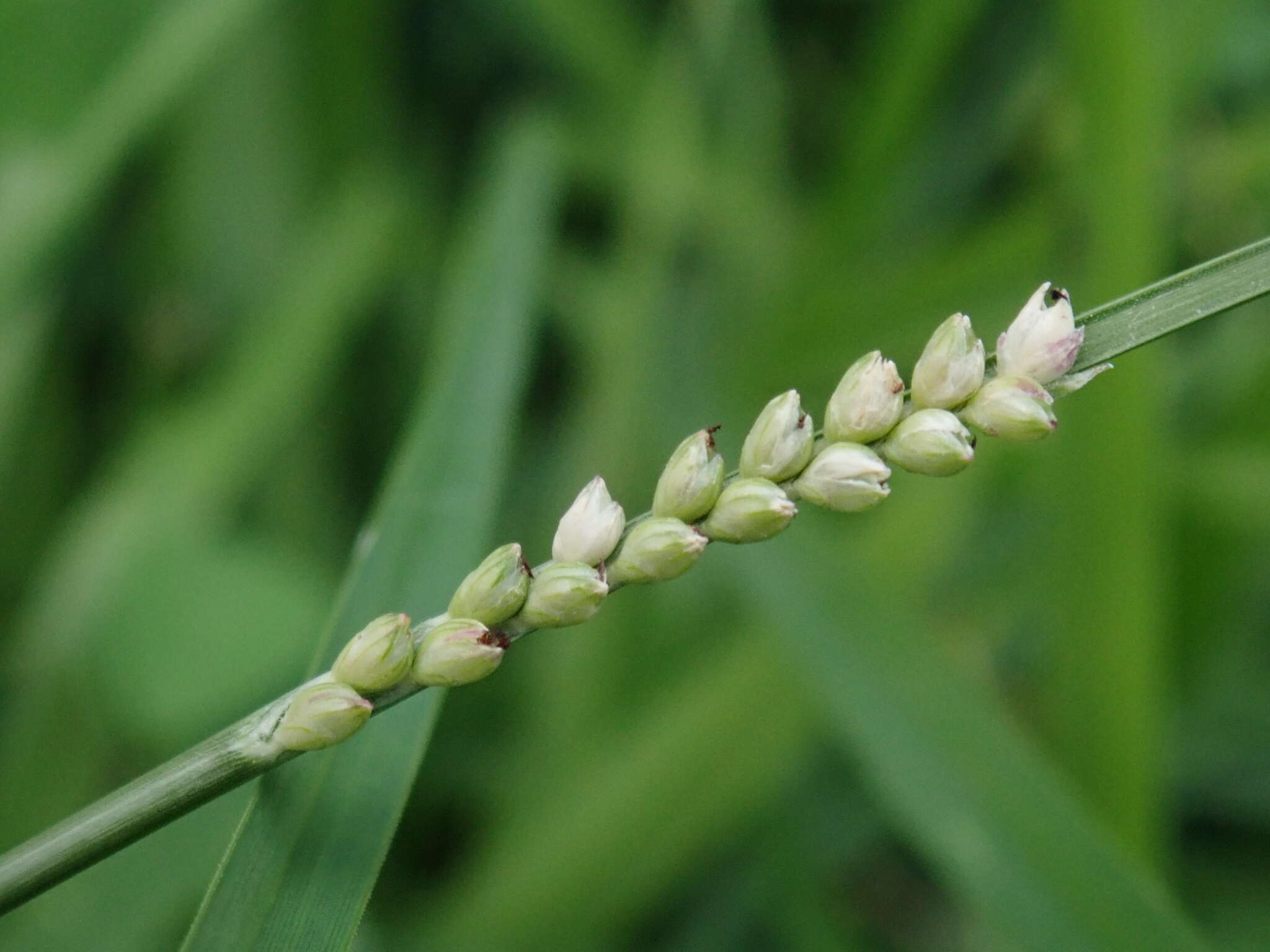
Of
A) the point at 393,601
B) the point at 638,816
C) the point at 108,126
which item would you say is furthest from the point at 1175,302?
the point at 108,126

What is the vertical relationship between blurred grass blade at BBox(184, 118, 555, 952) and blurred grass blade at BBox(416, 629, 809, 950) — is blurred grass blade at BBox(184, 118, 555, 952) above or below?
above

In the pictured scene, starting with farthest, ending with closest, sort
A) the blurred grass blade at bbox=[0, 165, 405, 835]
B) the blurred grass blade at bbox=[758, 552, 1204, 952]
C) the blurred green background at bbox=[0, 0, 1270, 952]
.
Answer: the blurred grass blade at bbox=[0, 165, 405, 835] → the blurred green background at bbox=[0, 0, 1270, 952] → the blurred grass blade at bbox=[758, 552, 1204, 952]

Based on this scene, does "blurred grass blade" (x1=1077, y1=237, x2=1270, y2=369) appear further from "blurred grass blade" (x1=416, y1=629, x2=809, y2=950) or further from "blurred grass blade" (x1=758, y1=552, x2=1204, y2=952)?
"blurred grass blade" (x1=416, y1=629, x2=809, y2=950)

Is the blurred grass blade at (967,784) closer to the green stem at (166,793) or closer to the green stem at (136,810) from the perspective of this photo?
the green stem at (166,793)

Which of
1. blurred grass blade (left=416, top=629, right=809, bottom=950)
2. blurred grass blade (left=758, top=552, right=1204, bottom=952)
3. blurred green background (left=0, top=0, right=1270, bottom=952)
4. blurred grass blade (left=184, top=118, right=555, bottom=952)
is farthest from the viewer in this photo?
blurred grass blade (left=416, top=629, right=809, bottom=950)

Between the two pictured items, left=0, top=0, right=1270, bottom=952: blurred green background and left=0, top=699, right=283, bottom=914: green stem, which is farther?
left=0, top=0, right=1270, bottom=952: blurred green background

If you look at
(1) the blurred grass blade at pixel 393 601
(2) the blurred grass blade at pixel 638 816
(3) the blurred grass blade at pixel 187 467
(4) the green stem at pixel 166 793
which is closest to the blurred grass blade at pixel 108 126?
(3) the blurred grass blade at pixel 187 467

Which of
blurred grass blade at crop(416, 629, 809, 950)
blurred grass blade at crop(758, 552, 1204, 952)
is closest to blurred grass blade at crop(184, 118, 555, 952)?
blurred grass blade at crop(758, 552, 1204, 952)
